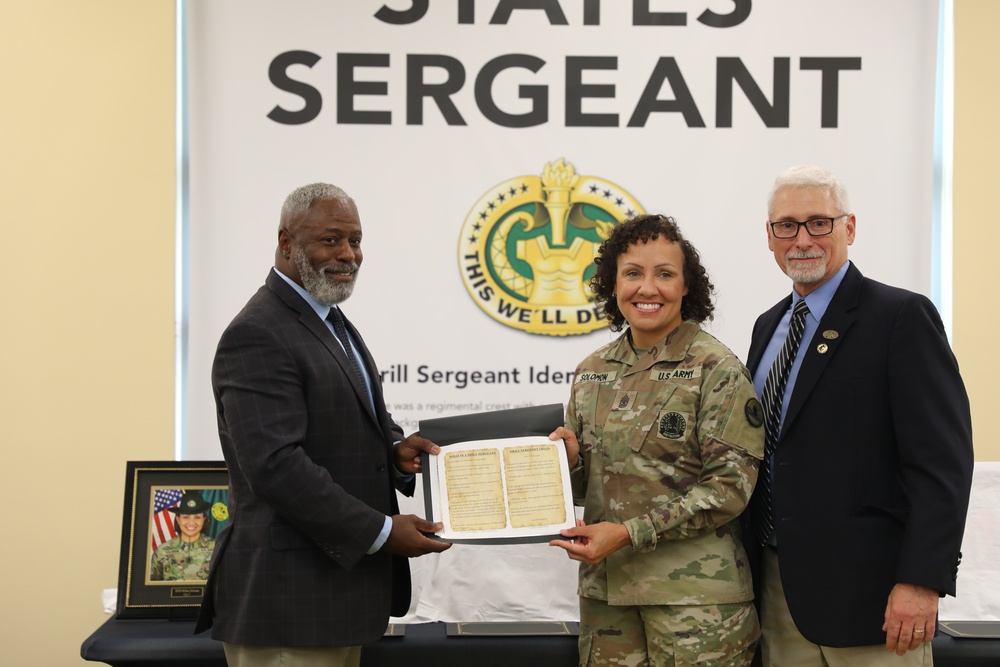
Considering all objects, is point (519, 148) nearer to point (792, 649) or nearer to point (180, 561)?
point (180, 561)

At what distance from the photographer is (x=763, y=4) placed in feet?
11.5

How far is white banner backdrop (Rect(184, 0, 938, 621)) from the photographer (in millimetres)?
3455

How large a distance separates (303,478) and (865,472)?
1.25m

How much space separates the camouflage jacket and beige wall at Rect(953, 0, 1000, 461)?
1.98 metres

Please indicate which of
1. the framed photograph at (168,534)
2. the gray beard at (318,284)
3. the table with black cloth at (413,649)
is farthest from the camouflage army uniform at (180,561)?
the gray beard at (318,284)

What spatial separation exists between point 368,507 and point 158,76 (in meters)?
2.24

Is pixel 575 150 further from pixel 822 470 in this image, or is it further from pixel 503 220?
pixel 822 470

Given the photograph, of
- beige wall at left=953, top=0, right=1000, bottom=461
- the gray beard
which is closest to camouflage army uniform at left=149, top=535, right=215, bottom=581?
the gray beard

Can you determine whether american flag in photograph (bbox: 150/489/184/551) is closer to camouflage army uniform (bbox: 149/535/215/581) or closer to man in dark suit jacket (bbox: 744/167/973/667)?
camouflage army uniform (bbox: 149/535/215/581)

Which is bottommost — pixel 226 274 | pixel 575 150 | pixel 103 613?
pixel 103 613

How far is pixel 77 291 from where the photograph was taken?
3.47 m

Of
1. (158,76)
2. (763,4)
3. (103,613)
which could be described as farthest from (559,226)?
(103,613)

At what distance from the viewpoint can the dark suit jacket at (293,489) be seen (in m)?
1.98

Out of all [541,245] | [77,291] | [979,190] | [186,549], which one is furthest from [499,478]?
[979,190]
